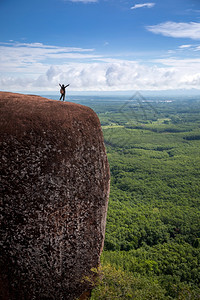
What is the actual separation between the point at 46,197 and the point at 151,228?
115ft

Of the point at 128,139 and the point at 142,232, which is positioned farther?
the point at 128,139

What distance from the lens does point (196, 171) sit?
72.8 metres

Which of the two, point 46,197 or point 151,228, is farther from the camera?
point 151,228

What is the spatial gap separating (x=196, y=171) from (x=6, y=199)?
71442 millimetres

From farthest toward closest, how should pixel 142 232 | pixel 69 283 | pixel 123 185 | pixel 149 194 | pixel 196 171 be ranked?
pixel 196 171, pixel 123 185, pixel 149 194, pixel 142 232, pixel 69 283

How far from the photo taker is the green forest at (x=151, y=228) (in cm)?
1744

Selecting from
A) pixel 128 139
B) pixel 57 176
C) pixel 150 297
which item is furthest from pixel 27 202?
pixel 128 139

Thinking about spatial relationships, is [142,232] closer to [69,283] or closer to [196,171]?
[69,283]

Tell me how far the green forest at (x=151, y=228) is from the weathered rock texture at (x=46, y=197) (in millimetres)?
3328

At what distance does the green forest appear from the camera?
17.4 meters

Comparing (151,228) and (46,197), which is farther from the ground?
(46,197)

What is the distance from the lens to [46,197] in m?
10.5

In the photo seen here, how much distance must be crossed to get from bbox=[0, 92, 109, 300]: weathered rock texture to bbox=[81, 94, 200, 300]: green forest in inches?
131

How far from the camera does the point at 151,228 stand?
136 ft
